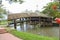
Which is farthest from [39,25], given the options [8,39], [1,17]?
[8,39]

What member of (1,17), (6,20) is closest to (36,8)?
(6,20)

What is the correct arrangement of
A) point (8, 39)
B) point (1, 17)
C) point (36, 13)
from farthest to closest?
point (36, 13) → point (1, 17) → point (8, 39)

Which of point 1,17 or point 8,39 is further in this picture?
point 1,17

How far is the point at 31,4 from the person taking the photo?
23.4 meters

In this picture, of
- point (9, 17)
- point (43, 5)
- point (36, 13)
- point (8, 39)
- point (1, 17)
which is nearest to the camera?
point (8, 39)

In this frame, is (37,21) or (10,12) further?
(37,21)

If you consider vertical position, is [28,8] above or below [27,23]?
above

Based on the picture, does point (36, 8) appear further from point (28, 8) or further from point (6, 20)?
point (6, 20)

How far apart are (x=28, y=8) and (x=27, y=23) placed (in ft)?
8.24

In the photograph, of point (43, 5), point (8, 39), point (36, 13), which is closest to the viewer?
point (8, 39)

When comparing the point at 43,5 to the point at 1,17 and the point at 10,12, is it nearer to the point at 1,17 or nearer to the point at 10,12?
the point at 10,12

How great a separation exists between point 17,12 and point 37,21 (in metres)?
3.82

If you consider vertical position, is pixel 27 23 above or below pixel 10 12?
below

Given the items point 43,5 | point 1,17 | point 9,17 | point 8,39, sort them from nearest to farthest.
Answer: point 8,39 → point 1,17 → point 9,17 → point 43,5
